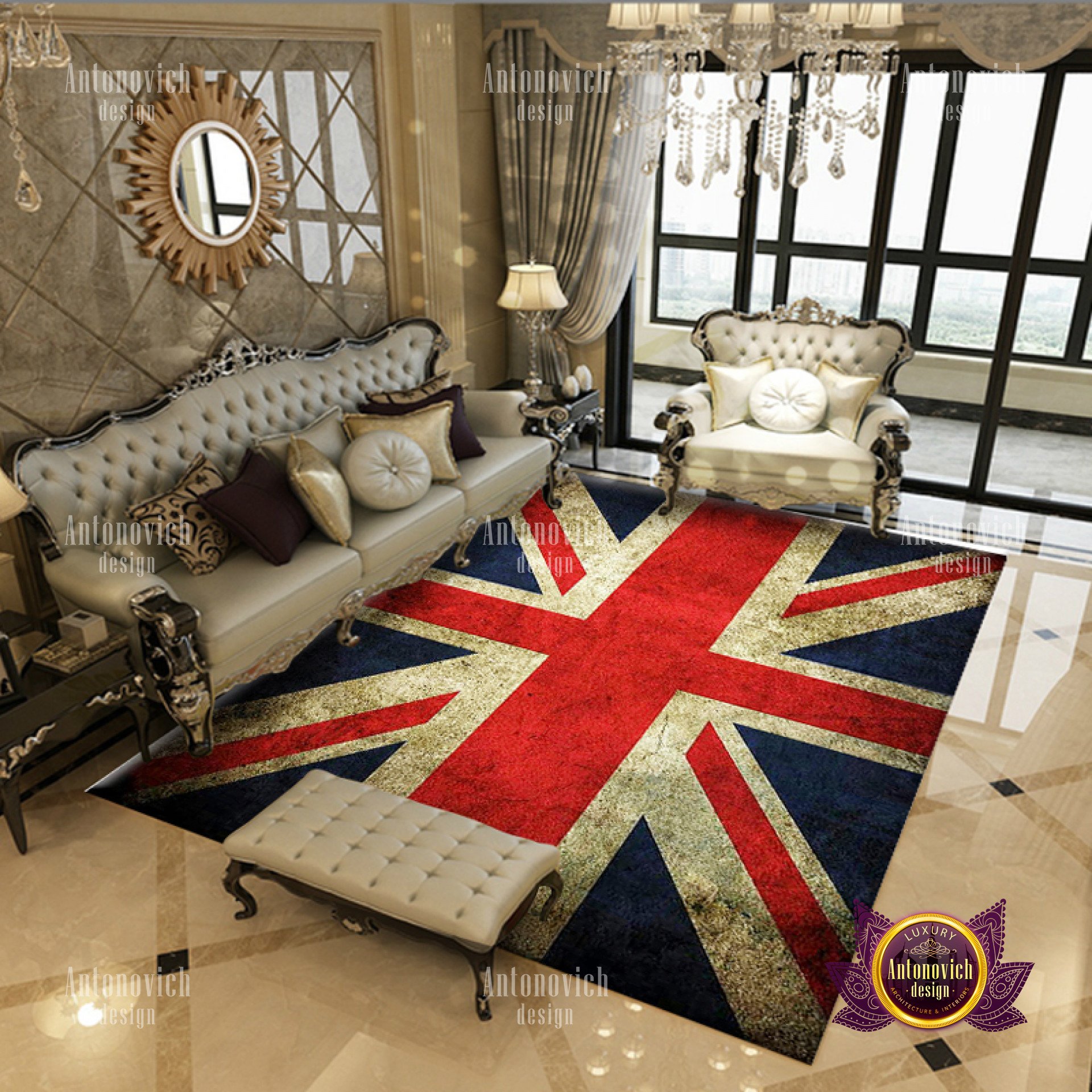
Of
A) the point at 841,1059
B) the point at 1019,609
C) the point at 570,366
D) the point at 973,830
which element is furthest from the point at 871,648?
the point at 570,366

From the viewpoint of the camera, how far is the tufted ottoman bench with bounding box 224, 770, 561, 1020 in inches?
100

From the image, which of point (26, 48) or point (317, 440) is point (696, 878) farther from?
point (26, 48)

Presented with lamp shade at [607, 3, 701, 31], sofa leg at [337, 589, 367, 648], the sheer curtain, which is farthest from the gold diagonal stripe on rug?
the sheer curtain

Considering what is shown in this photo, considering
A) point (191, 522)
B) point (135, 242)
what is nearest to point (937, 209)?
point (135, 242)

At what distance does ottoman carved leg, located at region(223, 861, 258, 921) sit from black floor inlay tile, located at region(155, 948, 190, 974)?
0.58 feet

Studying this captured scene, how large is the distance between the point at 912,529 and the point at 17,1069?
457 cm

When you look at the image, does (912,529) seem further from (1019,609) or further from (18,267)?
(18,267)

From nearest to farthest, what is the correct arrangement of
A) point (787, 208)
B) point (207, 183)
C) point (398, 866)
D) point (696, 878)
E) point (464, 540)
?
1. point (398, 866)
2. point (696, 878)
3. point (207, 183)
4. point (464, 540)
5. point (787, 208)

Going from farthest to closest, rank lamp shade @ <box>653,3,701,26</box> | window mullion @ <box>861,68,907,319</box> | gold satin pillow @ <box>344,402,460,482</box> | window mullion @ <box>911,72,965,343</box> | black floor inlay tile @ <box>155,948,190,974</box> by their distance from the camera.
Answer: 1. window mullion @ <box>861,68,907,319</box>
2. window mullion @ <box>911,72,965,343</box>
3. gold satin pillow @ <box>344,402,460,482</box>
4. lamp shade @ <box>653,3,701,26</box>
5. black floor inlay tile @ <box>155,948,190,974</box>

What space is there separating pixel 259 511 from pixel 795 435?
113 inches

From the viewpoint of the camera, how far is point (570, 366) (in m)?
6.49

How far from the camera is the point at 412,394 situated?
16.8 feet

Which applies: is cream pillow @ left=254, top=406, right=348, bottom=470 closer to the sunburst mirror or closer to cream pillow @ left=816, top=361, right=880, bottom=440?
the sunburst mirror

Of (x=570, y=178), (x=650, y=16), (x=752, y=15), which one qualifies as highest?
(x=650, y=16)
